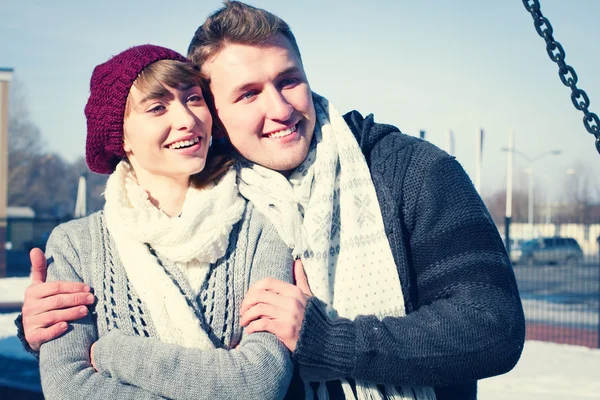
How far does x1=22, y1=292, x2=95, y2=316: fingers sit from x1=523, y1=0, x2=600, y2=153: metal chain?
1.90 meters

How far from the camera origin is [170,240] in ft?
7.31

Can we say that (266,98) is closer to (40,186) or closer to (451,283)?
(451,283)

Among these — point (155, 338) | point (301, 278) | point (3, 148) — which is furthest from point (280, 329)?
point (3, 148)

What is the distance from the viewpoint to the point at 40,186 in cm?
5641

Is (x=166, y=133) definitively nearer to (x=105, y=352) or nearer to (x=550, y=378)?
(x=105, y=352)

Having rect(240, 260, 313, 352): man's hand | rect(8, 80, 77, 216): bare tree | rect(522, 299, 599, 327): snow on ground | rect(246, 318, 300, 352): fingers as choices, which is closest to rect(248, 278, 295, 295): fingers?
rect(240, 260, 313, 352): man's hand

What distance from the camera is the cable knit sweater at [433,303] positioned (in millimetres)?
2076

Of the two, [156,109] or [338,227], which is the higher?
[156,109]

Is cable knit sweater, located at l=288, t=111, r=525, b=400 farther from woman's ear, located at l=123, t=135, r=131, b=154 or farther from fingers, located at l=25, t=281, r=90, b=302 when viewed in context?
→ woman's ear, located at l=123, t=135, r=131, b=154

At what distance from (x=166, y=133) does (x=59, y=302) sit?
0.64 meters

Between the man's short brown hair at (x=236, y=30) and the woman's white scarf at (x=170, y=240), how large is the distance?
53 centimetres

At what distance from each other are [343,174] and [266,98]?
15.3 inches

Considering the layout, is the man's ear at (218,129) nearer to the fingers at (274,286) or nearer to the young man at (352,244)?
the young man at (352,244)

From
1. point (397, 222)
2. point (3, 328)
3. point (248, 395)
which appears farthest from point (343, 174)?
point (3, 328)
